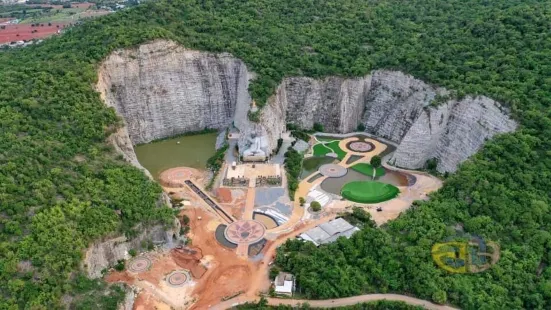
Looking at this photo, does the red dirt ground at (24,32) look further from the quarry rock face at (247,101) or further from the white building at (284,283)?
the white building at (284,283)

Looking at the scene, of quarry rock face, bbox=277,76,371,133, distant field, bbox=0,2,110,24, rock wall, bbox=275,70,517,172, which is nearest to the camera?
rock wall, bbox=275,70,517,172

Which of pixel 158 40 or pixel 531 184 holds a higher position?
pixel 158 40

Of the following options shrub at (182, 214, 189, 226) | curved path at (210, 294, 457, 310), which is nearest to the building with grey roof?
curved path at (210, 294, 457, 310)

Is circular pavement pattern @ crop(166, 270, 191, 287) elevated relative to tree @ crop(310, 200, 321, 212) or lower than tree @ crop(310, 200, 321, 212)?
lower

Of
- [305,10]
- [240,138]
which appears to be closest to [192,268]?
[240,138]

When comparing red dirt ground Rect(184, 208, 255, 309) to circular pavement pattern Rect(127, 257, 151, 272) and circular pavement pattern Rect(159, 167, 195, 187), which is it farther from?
circular pavement pattern Rect(159, 167, 195, 187)

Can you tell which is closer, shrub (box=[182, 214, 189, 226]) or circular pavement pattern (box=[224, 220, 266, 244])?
circular pavement pattern (box=[224, 220, 266, 244])

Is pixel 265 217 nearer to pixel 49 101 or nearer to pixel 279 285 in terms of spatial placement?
pixel 279 285

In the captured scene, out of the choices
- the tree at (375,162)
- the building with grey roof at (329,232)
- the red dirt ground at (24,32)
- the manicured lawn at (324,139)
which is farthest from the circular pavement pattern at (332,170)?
the red dirt ground at (24,32)
